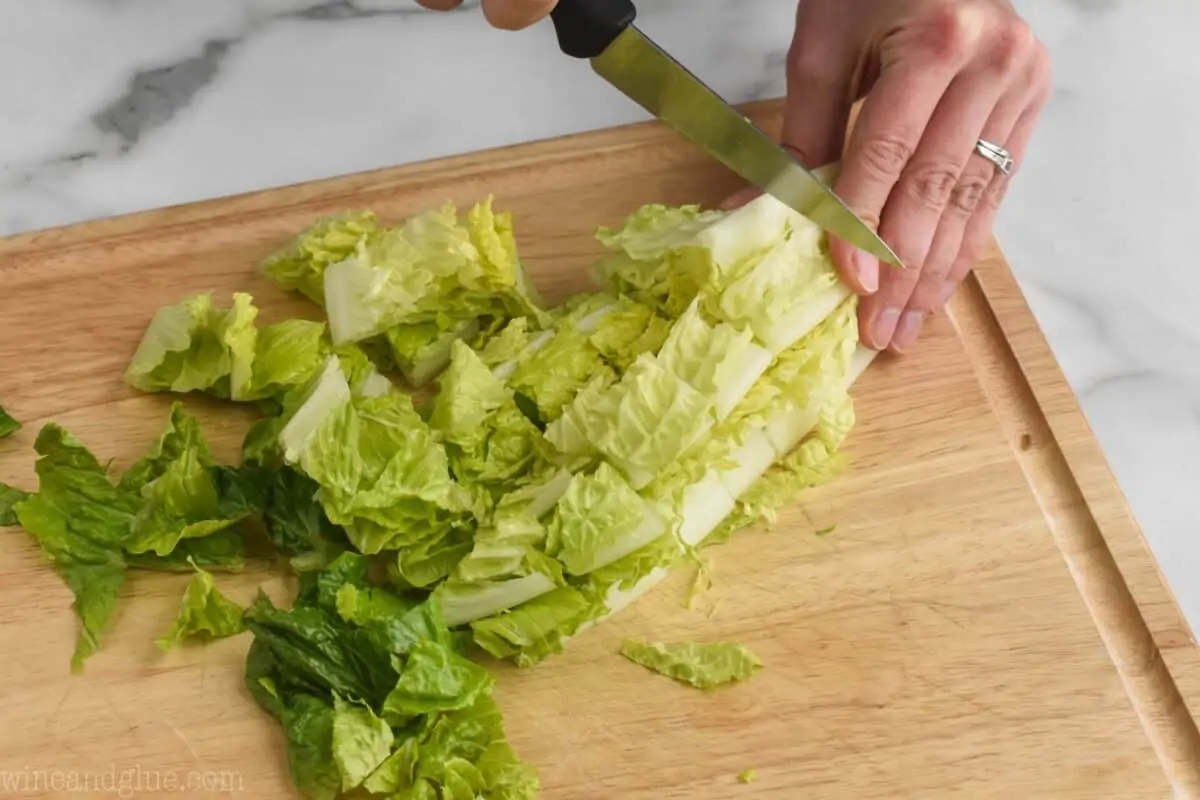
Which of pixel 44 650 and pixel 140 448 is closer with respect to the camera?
pixel 44 650

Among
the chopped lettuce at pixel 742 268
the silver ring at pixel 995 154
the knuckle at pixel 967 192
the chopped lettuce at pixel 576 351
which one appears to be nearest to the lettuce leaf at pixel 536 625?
the chopped lettuce at pixel 576 351

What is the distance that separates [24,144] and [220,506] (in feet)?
4.09

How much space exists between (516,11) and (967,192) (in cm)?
108

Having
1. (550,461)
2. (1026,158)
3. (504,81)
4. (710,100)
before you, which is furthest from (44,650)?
(1026,158)

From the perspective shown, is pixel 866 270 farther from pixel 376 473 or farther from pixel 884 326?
pixel 376 473

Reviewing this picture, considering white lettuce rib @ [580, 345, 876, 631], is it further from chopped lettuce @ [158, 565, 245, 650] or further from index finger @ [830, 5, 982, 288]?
chopped lettuce @ [158, 565, 245, 650]

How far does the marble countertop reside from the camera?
2.73m

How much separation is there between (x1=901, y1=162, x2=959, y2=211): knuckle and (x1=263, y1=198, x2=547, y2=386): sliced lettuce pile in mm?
750

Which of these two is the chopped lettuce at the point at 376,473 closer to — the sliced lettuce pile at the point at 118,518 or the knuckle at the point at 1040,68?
the sliced lettuce pile at the point at 118,518

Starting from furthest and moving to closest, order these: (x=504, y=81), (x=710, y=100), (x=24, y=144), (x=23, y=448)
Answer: (x=504, y=81) → (x=24, y=144) → (x=23, y=448) → (x=710, y=100)

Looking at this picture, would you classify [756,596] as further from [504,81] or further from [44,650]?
[504,81]

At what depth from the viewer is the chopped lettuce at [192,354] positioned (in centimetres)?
225

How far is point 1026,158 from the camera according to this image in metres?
2.98

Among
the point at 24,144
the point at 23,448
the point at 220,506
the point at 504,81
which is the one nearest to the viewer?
the point at 220,506
